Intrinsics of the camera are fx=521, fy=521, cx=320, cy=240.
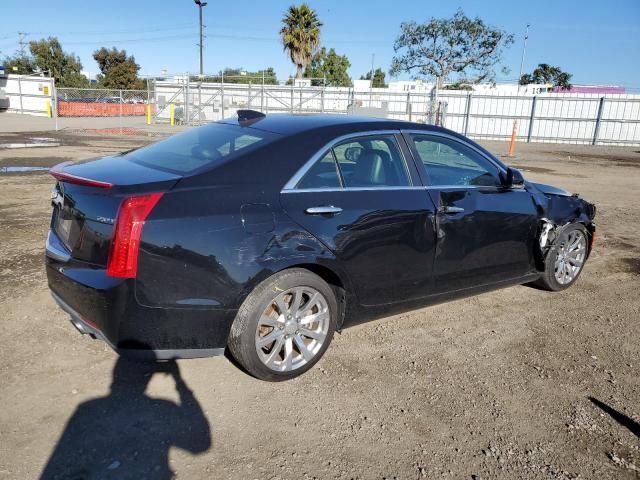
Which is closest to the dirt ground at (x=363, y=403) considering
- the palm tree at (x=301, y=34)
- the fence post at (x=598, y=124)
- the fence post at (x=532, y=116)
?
the fence post at (x=532, y=116)

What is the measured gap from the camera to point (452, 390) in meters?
3.29

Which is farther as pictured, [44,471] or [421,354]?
[421,354]

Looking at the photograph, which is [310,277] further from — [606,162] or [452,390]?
[606,162]

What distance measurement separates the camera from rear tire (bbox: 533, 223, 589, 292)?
Answer: 4.87m

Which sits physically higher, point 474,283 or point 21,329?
point 474,283

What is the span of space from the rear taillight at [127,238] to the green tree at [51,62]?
236 feet

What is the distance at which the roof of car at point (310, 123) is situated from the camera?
3575 mm

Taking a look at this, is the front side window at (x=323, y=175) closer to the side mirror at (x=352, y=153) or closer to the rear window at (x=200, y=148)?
the side mirror at (x=352, y=153)

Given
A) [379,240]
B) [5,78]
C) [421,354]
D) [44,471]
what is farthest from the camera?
[5,78]

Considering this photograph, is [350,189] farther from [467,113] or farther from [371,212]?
[467,113]

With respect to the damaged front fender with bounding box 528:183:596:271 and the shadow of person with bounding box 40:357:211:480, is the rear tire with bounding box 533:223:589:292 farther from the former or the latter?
the shadow of person with bounding box 40:357:211:480

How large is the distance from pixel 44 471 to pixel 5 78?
4187 cm

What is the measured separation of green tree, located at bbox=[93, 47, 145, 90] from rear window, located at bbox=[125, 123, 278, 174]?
68572mm

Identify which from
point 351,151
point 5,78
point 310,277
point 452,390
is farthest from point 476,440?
point 5,78
